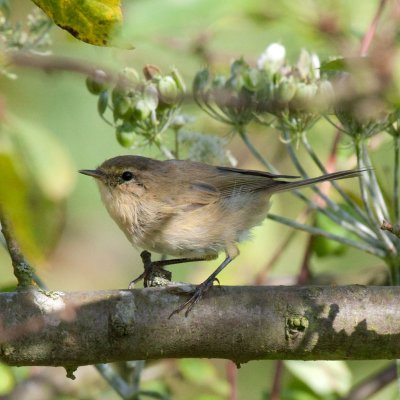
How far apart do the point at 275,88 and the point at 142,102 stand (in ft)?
1.66

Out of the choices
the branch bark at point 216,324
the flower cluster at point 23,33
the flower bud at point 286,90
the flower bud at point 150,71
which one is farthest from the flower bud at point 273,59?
the branch bark at point 216,324

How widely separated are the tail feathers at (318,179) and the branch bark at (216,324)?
0.69 m

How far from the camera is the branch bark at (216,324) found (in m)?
2.14

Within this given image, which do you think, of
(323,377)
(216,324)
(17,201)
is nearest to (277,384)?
(323,377)

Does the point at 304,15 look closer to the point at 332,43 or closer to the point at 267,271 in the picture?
the point at 332,43

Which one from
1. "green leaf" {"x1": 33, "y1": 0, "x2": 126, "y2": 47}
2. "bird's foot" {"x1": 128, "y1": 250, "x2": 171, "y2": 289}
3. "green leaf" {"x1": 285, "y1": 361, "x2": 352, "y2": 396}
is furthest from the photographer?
"green leaf" {"x1": 285, "y1": 361, "x2": 352, "y2": 396}

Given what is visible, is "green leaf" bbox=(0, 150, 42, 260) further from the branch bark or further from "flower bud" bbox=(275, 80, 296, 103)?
"flower bud" bbox=(275, 80, 296, 103)

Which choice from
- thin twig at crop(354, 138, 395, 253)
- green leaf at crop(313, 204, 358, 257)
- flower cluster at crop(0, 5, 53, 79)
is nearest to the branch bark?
thin twig at crop(354, 138, 395, 253)

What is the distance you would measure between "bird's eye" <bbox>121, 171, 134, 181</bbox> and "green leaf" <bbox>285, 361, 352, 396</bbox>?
45.7 inches

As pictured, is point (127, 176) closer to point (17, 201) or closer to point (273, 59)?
point (273, 59)

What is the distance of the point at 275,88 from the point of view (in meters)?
2.89

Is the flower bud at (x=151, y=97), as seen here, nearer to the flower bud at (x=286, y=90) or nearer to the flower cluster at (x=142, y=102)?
the flower cluster at (x=142, y=102)

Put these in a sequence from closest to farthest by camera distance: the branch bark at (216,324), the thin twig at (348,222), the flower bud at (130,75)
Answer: the branch bark at (216,324), the thin twig at (348,222), the flower bud at (130,75)

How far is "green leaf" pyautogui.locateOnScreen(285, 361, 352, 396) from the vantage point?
355cm
